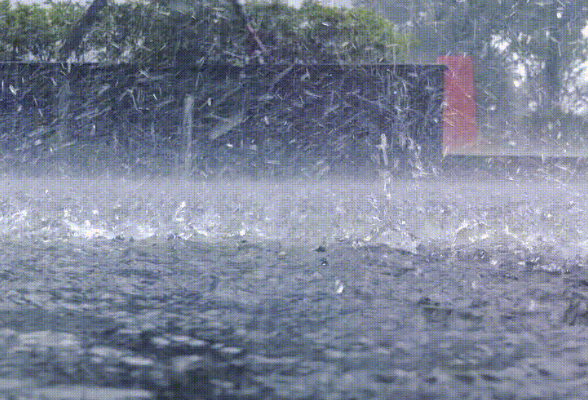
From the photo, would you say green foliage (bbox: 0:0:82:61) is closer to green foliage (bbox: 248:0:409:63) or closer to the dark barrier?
the dark barrier

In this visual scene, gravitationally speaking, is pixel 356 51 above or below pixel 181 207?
above

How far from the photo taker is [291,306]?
9.83 ft

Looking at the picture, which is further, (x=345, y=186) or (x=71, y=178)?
(x=71, y=178)

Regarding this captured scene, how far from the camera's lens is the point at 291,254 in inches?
173

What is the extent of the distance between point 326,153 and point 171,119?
158 cm

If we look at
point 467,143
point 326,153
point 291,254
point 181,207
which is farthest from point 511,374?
point 467,143

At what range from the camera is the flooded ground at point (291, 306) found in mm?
2072

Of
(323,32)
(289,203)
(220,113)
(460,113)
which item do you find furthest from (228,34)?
(460,113)

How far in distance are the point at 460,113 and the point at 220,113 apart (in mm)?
3924

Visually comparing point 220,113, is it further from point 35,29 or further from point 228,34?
point 35,29

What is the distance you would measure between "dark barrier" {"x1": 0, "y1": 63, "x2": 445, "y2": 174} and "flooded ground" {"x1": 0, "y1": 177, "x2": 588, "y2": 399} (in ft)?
10.1

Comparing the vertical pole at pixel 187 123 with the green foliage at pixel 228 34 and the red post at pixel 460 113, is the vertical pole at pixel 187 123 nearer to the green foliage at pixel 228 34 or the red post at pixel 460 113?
the green foliage at pixel 228 34

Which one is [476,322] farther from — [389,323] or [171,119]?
[171,119]

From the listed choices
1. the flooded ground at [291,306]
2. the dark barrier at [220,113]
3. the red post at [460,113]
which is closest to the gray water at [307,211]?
the flooded ground at [291,306]
